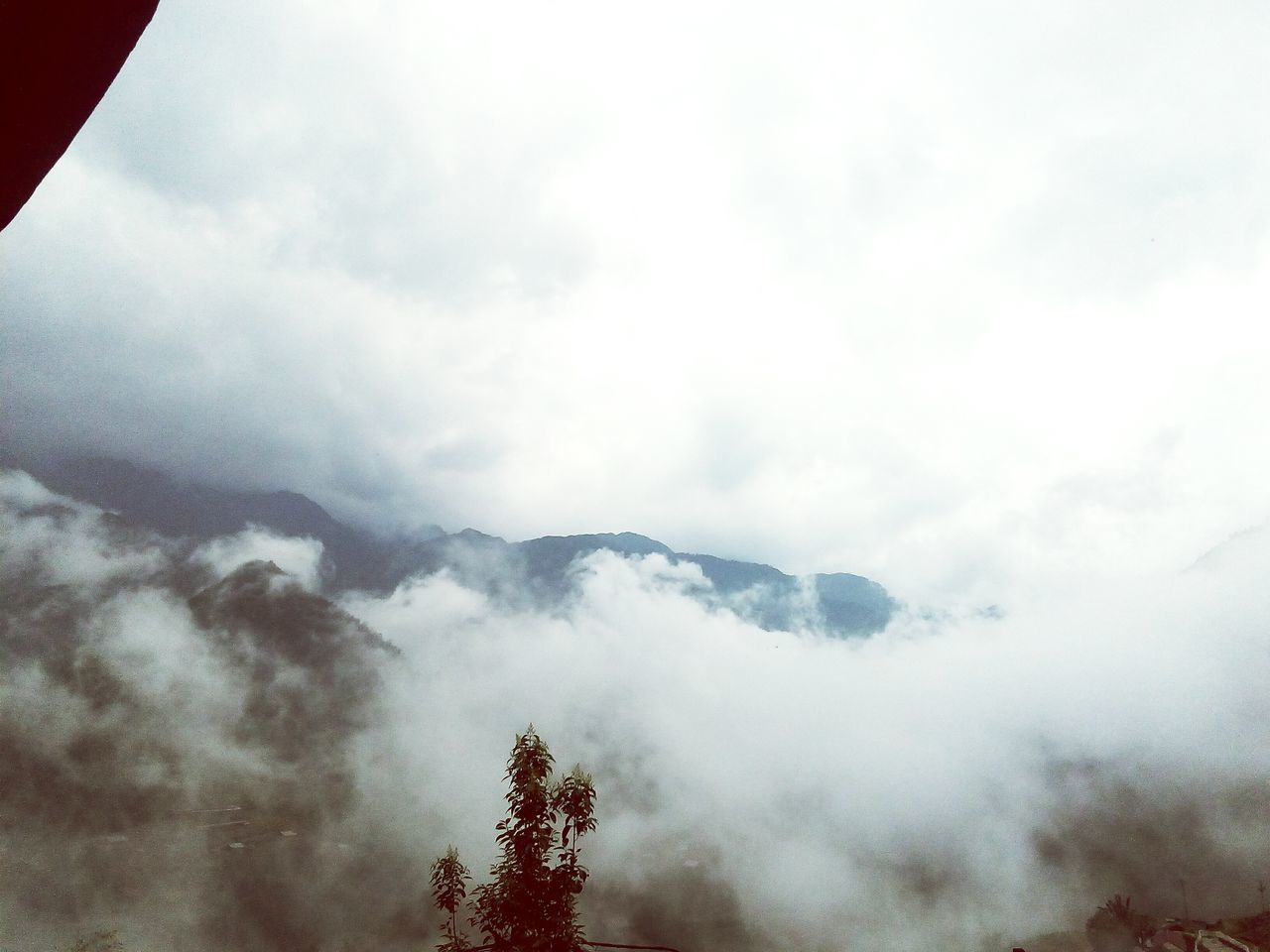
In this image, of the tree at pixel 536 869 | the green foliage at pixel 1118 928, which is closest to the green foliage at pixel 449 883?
the tree at pixel 536 869

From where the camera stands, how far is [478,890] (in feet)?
53.1

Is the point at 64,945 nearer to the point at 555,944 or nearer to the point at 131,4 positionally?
the point at 555,944

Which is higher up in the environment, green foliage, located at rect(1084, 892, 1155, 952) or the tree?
the tree

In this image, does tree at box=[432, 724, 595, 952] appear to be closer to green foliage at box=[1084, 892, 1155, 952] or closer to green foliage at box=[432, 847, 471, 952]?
green foliage at box=[432, 847, 471, 952]

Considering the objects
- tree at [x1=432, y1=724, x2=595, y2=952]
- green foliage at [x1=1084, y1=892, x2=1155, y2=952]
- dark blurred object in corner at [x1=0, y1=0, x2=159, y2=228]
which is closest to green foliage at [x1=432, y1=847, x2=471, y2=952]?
tree at [x1=432, y1=724, x2=595, y2=952]

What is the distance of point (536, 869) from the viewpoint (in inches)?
592

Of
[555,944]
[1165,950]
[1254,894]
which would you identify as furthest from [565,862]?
[1254,894]

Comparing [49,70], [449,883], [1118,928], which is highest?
[49,70]

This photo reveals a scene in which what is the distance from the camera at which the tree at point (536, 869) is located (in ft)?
48.1

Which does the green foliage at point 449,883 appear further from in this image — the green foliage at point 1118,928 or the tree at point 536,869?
the green foliage at point 1118,928

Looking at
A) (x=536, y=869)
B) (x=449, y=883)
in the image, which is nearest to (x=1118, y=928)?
(x=449, y=883)

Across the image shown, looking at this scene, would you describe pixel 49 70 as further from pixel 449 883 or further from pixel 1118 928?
pixel 1118 928

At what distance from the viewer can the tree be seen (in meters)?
14.7

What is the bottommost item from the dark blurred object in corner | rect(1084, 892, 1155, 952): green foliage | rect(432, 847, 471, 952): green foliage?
rect(1084, 892, 1155, 952): green foliage
